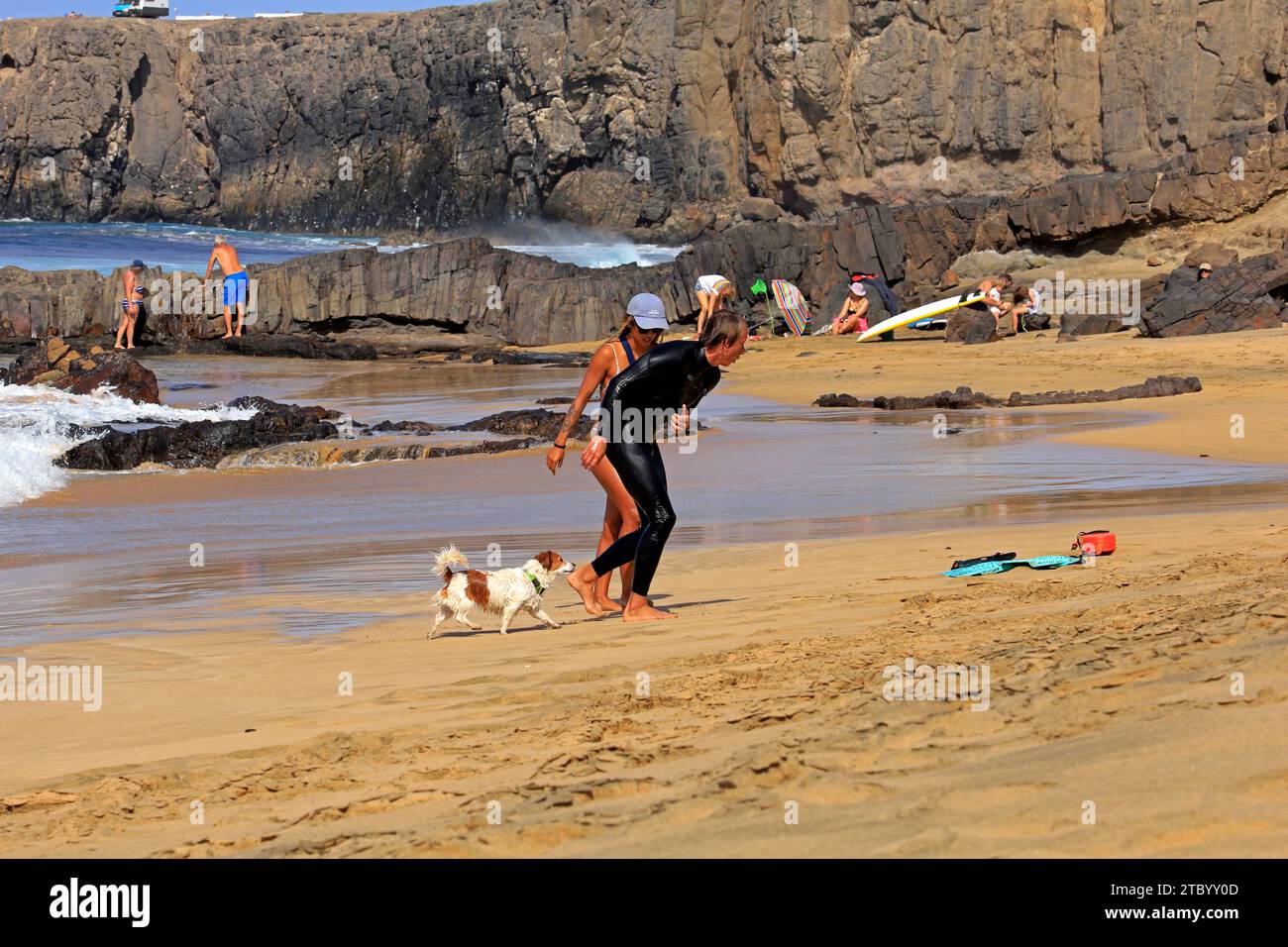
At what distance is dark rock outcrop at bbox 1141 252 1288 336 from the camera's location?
68.6ft

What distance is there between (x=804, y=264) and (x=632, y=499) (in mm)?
23222

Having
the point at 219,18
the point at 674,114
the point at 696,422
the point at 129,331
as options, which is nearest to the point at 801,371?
the point at 696,422

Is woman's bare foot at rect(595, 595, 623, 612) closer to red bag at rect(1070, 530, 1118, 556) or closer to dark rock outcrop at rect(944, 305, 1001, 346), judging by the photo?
red bag at rect(1070, 530, 1118, 556)

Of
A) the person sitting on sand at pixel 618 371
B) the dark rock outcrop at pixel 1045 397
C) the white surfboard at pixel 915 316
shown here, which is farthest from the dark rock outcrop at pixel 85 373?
the person sitting on sand at pixel 618 371

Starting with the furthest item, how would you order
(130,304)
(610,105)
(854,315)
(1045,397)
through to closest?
1. (610,105)
2. (130,304)
3. (854,315)
4. (1045,397)

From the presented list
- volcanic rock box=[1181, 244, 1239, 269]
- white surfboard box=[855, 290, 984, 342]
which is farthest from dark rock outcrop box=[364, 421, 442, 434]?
volcanic rock box=[1181, 244, 1239, 269]

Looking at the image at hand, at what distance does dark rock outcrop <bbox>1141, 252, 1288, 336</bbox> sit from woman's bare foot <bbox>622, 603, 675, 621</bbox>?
16429mm

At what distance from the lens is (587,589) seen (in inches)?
269

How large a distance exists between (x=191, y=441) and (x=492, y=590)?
30.1 ft

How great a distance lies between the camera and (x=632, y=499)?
22.4ft

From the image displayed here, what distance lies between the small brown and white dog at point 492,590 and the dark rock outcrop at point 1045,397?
33.1ft

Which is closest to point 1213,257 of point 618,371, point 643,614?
point 618,371

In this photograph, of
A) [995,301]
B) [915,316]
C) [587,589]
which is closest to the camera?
[587,589]

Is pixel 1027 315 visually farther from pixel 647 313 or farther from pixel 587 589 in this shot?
pixel 587 589
